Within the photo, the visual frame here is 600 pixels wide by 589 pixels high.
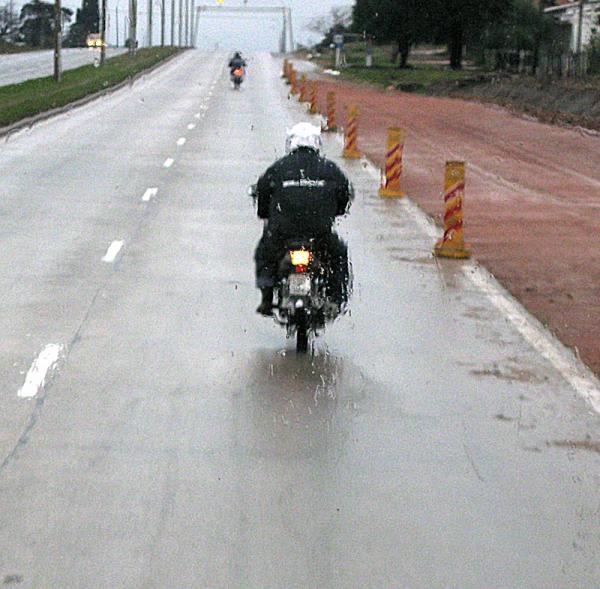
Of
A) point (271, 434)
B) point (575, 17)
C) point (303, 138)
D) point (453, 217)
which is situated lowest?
point (271, 434)

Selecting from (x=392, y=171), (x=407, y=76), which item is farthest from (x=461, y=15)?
(x=392, y=171)

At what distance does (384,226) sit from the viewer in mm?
19531

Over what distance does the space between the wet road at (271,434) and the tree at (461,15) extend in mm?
79987

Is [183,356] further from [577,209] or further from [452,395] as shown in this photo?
[577,209]

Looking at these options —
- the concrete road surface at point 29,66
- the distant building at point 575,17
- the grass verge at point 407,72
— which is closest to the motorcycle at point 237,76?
the grass verge at point 407,72

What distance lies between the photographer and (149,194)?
74.4 ft

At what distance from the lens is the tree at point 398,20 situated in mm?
96000

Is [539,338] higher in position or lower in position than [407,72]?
higher

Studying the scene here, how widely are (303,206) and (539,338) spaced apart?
2.67m

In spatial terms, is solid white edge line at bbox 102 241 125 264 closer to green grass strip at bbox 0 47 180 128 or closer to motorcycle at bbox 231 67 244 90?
green grass strip at bbox 0 47 180 128

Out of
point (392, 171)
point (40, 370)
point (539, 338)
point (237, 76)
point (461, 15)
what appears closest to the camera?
point (40, 370)

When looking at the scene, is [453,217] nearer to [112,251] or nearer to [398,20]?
[112,251]

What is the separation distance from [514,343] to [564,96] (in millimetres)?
42831

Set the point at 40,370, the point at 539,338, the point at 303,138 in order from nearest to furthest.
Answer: the point at 40,370, the point at 303,138, the point at 539,338
